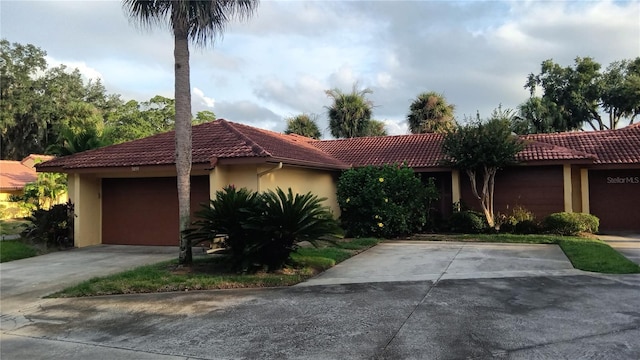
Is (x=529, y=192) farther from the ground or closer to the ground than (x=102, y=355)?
farther from the ground

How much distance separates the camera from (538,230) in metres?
15.9

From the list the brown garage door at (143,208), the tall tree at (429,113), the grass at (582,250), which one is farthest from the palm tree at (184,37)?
the tall tree at (429,113)

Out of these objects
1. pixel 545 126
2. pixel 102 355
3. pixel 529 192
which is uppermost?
pixel 545 126

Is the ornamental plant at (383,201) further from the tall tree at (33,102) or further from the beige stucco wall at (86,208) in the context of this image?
the tall tree at (33,102)

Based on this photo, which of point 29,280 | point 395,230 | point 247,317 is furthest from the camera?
point 395,230

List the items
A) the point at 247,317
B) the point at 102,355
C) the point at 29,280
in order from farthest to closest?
the point at 29,280 → the point at 247,317 → the point at 102,355

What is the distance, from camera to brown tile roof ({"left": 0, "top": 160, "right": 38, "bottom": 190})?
29283 millimetres

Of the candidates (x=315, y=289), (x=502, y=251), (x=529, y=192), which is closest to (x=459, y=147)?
(x=529, y=192)

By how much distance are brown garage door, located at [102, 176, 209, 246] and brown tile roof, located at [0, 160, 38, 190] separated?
719 inches

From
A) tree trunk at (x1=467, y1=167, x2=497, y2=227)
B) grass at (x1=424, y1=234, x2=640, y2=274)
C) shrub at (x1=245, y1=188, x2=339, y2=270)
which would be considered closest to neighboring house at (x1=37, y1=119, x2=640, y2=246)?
tree trunk at (x1=467, y1=167, x2=497, y2=227)

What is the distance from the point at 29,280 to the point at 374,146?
15.1m

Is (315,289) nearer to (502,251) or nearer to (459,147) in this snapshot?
(502,251)

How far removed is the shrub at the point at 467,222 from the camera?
16.4m

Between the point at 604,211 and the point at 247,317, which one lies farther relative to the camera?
the point at 604,211
